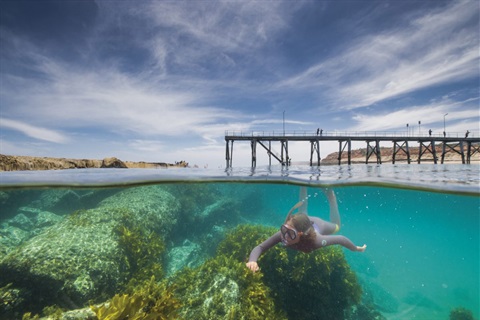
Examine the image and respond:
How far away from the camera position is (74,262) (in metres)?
7.20

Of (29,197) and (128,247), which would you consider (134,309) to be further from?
(29,197)

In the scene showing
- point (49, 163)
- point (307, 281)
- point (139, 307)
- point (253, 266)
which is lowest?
point (307, 281)

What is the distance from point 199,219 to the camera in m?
17.1

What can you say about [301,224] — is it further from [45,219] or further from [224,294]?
[45,219]

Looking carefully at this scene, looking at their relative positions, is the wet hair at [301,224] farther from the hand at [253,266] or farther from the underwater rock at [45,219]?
the underwater rock at [45,219]

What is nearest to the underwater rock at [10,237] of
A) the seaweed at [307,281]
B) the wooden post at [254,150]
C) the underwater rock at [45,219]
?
the underwater rock at [45,219]

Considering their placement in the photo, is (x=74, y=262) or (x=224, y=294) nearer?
(x=224, y=294)

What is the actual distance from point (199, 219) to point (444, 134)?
1570 inches

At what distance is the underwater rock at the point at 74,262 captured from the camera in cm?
661

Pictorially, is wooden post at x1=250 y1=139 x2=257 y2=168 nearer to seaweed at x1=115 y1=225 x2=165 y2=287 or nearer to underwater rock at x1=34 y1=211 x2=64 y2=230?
underwater rock at x1=34 y1=211 x2=64 y2=230

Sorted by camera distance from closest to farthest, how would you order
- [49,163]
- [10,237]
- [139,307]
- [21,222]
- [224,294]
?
[139,307] < [224,294] < [10,237] < [21,222] < [49,163]

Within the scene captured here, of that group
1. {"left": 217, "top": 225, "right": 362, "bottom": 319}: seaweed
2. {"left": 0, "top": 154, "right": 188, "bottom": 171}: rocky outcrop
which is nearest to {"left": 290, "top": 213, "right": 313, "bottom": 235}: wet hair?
{"left": 217, "top": 225, "right": 362, "bottom": 319}: seaweed

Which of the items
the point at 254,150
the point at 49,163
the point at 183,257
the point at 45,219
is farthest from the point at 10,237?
the point at 254,150

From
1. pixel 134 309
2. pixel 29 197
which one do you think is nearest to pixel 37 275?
pixel 134 309
